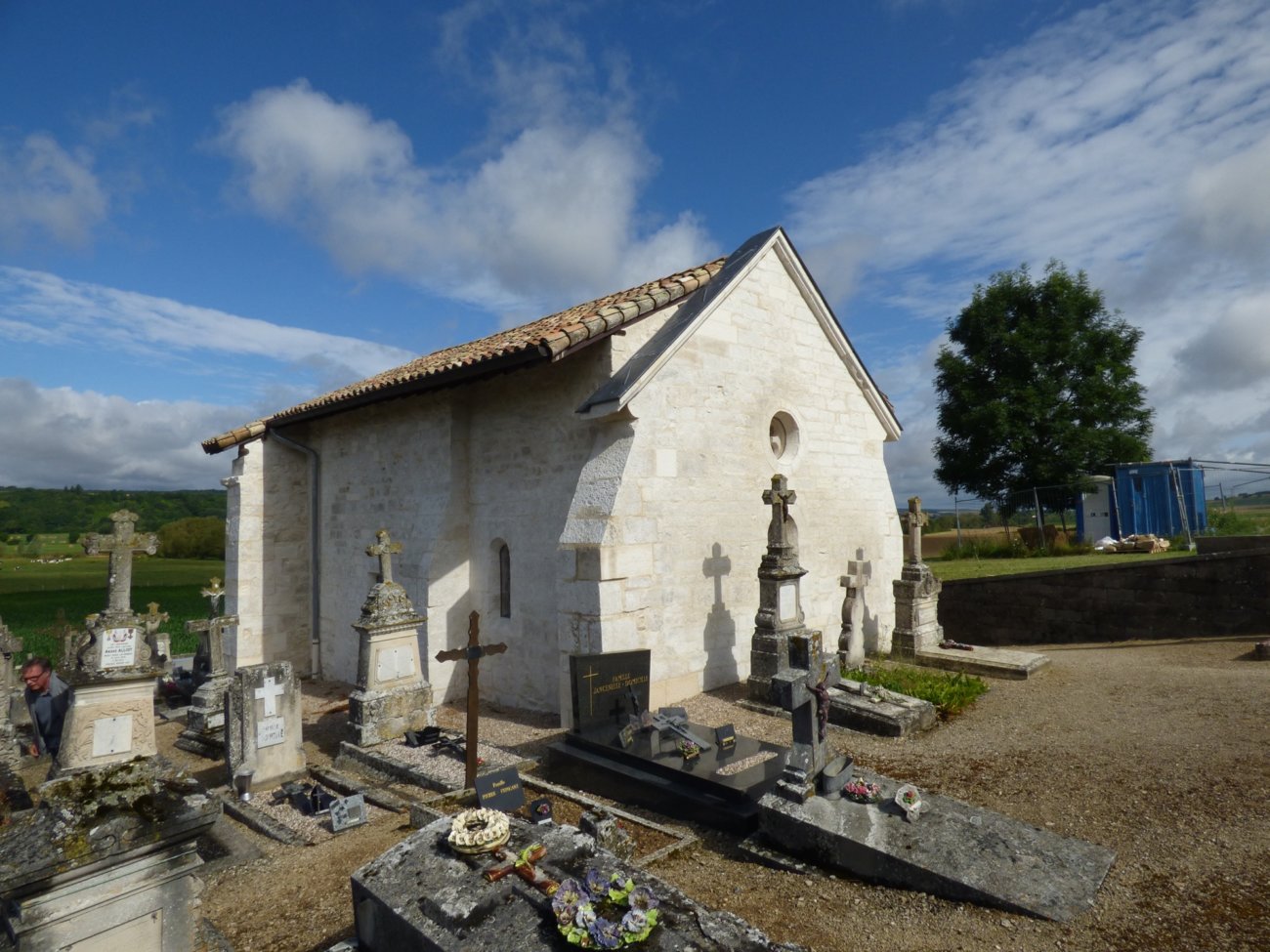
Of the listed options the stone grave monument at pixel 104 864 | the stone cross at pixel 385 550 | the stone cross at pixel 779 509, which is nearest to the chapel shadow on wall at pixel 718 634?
the stone cross at pixel 779 509

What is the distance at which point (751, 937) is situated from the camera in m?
3.12

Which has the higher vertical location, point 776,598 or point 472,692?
point 776,598

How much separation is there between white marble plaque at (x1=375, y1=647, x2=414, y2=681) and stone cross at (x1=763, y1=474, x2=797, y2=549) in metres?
5.11

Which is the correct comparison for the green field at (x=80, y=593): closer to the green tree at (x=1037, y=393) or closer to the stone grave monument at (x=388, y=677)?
the stone grave monument at (x=388, y=677)

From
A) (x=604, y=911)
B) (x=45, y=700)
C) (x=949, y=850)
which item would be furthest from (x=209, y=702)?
(x=949, y=850)

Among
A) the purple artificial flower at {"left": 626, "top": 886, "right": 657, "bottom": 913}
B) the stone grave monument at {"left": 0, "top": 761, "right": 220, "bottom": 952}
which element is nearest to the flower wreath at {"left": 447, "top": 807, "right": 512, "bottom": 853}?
the purple artificial flower at {"left": 626, "top": 886, "right": 657, "bottom": 913}

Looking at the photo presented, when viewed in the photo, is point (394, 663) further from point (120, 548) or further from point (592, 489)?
point (120, 548)

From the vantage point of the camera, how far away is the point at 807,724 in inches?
209

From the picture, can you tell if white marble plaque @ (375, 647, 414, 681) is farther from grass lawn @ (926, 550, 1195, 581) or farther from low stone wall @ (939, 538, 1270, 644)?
low stone wall @ (939, 538, 1270, 644)

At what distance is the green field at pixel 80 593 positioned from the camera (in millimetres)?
19422

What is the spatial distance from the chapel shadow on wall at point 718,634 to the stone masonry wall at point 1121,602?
7.65 meters

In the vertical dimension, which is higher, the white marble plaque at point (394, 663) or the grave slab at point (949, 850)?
the white marble plaque at point (394, 663)

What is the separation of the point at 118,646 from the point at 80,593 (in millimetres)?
29167

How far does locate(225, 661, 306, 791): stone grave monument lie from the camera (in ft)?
24.0
